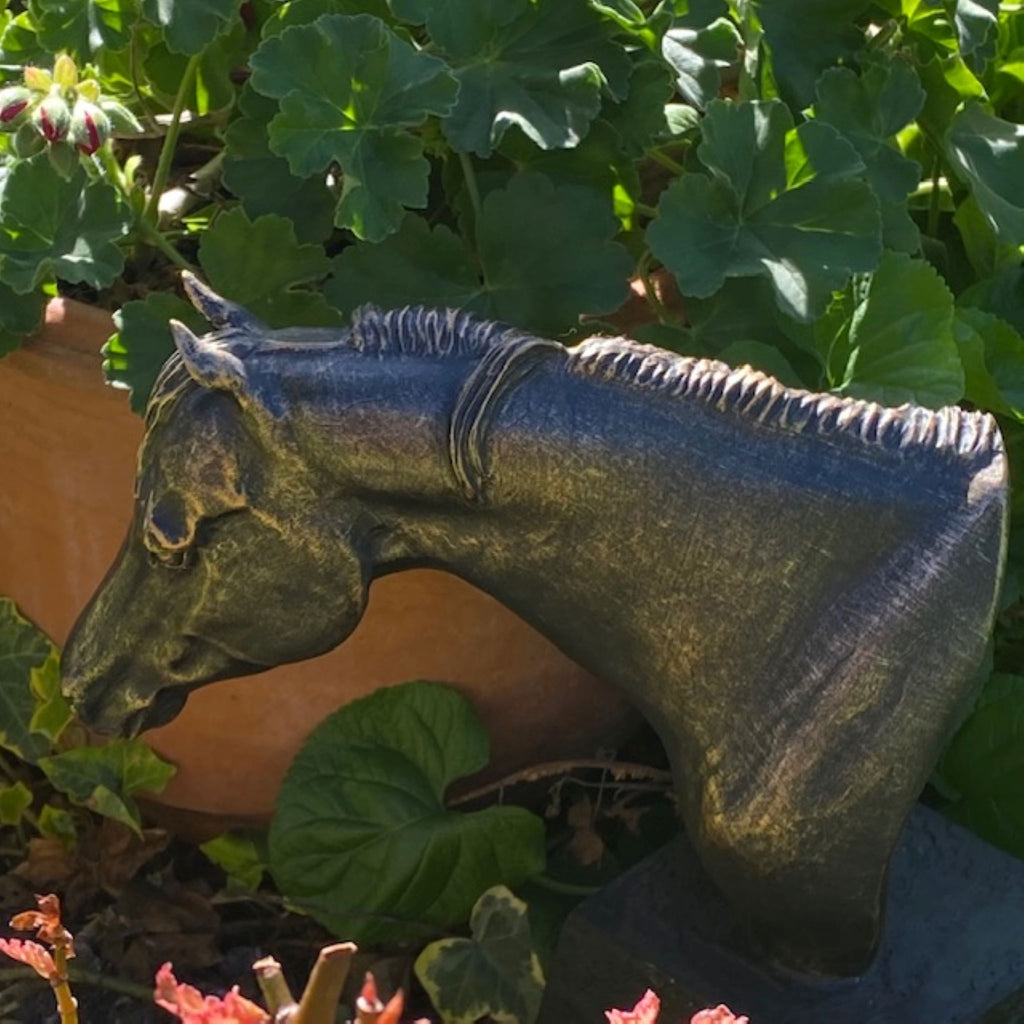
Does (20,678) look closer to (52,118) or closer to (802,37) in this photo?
(52,118)

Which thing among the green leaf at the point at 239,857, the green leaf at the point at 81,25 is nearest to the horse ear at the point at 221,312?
the green leaf at the point at 81,25

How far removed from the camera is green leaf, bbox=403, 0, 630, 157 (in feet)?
4.09

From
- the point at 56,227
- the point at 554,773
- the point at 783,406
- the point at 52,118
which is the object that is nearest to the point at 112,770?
the point at 554,773

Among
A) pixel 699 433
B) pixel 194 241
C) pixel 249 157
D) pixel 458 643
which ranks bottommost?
pixel 458 643

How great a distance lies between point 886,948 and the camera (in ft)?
3.81

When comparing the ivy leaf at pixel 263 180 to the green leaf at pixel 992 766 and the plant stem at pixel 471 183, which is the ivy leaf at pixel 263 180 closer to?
the plant stem at pixel 471 183

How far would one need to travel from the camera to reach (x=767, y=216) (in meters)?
1.23

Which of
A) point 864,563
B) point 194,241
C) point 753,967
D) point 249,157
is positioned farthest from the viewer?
point 194,241

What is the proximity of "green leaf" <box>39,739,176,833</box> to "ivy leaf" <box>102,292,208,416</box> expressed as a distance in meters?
0.43

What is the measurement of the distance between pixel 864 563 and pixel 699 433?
0.12 metres

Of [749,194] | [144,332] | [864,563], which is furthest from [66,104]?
[864,563]

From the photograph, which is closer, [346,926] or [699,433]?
[699,433]

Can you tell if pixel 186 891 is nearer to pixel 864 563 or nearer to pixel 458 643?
pixel 458 643

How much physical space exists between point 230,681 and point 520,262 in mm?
498
